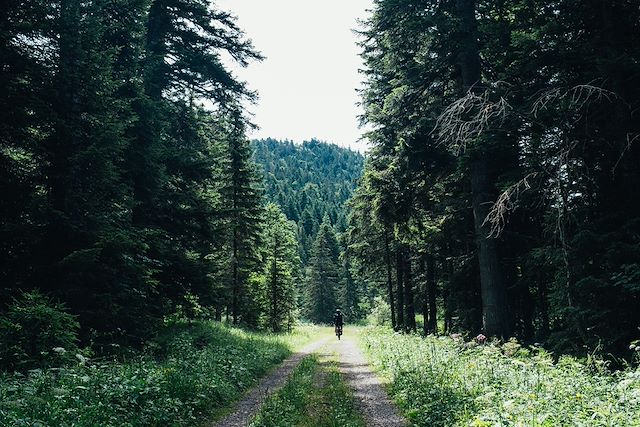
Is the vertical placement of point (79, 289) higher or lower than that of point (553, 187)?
lower

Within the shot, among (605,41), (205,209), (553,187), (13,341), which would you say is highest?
(605,41)

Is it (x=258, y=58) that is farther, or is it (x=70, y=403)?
(x=258, y=58)

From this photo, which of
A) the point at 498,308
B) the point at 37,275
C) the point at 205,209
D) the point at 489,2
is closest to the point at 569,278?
the point at 498,308

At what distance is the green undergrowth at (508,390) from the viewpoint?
5.23 meters

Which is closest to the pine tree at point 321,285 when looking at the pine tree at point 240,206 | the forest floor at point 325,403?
the pine tree at point 240,206

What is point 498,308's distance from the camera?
13.4 metres

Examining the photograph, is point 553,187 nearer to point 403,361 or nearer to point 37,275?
point 403,361

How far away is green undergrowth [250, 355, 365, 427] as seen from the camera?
830 centimetres

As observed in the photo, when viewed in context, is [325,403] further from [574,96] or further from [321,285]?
[321,285]

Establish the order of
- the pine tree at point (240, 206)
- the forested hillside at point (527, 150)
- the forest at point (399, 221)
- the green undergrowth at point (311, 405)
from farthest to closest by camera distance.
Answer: the pine tree at point (240, 206) < the forested hillside at point (527, 150) < the green undergrowth at point (311, 405) < the forest at point (399, 221)

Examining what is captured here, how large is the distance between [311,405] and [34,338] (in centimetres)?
580

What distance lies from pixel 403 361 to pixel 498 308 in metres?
3.29

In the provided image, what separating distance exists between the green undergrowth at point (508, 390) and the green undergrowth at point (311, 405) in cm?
125

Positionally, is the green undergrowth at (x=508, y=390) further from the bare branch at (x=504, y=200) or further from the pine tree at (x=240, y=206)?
the pine tree at (x=240, y=206)
